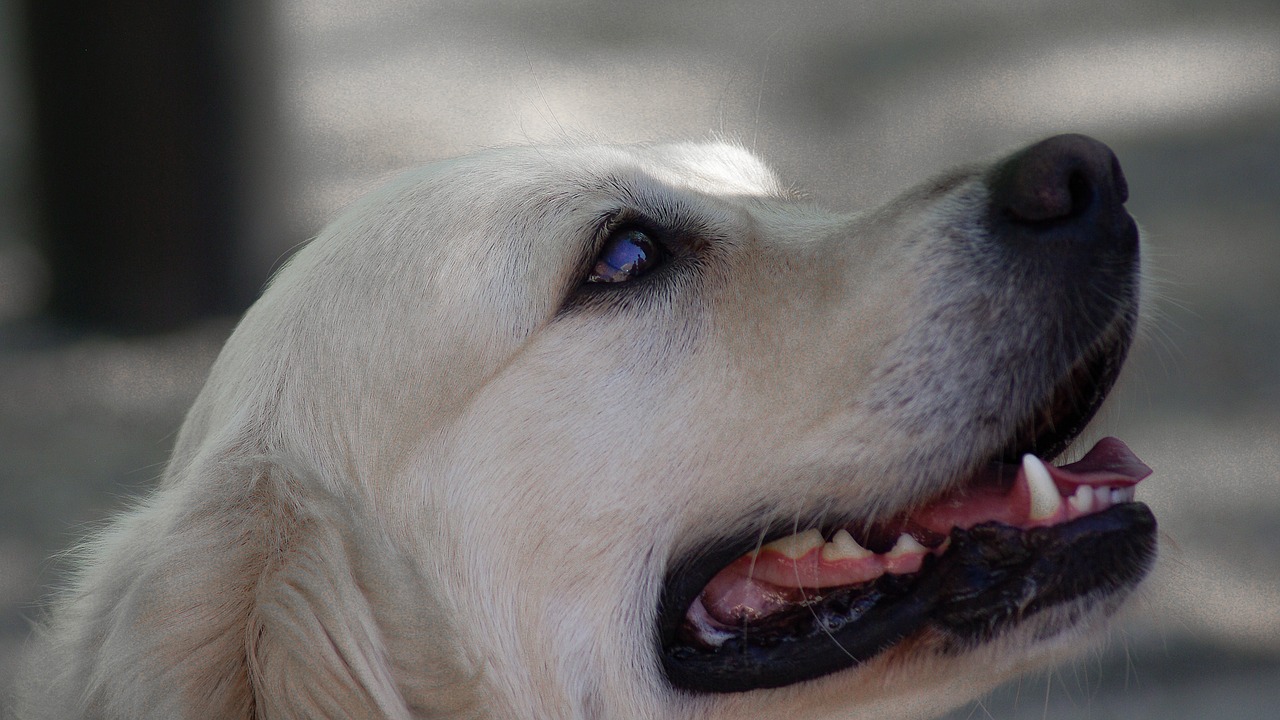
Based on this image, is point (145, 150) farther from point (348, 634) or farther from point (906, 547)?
point (906, 547)

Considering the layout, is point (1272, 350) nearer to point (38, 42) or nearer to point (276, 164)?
point (276, 164)

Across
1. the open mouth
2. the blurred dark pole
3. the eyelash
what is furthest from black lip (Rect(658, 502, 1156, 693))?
the blurred dark pole

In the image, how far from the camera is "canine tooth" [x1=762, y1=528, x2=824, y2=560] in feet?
5.96

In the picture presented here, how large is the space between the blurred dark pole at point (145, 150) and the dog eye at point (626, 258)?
2.21 meters

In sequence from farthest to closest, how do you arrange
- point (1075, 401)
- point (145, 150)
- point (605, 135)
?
point (145, 150) → point (605, 135) → point (1075, 401)

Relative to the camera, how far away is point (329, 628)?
65.3 inches

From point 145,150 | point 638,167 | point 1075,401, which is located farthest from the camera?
point 145,150

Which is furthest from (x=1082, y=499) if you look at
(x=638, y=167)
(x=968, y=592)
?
(x=638, y=167)

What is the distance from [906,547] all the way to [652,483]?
434 mm

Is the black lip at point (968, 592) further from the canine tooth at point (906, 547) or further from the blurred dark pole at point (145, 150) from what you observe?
Result: the blurred dark pole at point (145, 150)

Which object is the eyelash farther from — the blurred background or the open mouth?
the blurred background

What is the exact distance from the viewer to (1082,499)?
5.61 feet

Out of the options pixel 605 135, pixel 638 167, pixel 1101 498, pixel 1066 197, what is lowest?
pixel 1101 498

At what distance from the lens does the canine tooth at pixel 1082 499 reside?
5.59 feet
